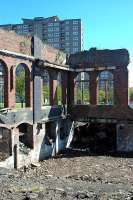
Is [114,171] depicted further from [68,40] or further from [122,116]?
[68,40]

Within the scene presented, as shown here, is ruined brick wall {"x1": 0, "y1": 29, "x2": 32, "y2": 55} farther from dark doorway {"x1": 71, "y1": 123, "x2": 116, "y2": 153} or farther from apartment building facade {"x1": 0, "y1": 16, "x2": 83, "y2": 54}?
apartment building facade {"x1": 0, "y1": 16, "x2": 83, "y2": 54}

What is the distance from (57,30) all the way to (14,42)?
46.0 metres

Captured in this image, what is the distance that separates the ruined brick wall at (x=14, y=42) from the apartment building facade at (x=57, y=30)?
123 feet

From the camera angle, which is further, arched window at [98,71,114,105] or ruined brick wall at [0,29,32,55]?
arched window at [98,71,114,105]

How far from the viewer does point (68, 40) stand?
193 feet

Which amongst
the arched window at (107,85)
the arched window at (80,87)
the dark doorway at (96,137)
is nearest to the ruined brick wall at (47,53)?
the arched window at (80,87)

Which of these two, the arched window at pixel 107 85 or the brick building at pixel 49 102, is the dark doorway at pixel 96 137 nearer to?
the brick building at pixel 49 102

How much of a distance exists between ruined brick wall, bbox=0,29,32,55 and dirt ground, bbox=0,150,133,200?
5570 millimetres

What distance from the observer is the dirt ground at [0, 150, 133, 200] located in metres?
10.3

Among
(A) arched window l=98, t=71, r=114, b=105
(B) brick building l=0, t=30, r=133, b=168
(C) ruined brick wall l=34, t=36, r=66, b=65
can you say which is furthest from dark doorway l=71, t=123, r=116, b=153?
(C) ruined brick wall l=34, t=36, r=66, b=65

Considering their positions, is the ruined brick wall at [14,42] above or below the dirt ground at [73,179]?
above

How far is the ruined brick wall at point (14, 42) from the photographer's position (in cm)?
1748

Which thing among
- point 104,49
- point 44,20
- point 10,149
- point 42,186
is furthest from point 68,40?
point 42,186

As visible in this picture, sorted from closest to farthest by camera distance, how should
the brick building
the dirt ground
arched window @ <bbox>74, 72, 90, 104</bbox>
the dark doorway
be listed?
the dirt ground < the brick building < the dark doorway < arched window @ <bbox>74, 72, 90, 104</bbox>
